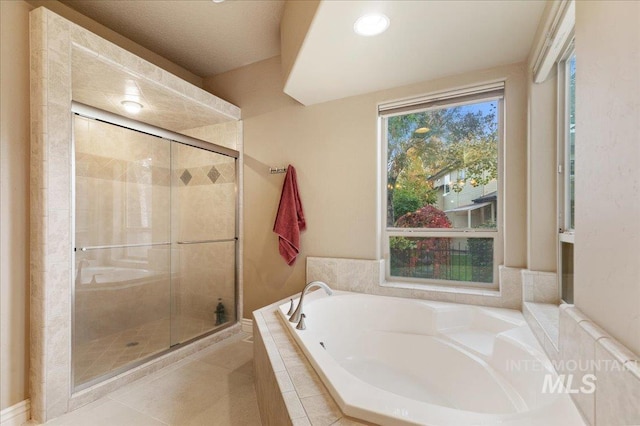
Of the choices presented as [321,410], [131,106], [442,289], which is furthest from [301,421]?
[131,106]

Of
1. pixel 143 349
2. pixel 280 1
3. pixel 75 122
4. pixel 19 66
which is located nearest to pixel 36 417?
pixel 143 349

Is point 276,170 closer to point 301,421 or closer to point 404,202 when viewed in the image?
point 404,202

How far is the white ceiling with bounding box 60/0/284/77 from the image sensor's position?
88.3 inches

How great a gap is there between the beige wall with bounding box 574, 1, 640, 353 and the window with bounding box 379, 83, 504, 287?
4.21 feet

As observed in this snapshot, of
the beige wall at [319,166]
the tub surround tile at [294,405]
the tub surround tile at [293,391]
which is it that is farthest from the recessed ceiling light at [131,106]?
the tub surround tile at [294,405]

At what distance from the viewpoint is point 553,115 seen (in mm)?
1852

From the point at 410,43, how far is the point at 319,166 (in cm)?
124

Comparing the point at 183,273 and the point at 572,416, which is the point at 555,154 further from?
the point at 183,273

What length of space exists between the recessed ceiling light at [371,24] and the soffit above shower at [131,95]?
1656 millimetres

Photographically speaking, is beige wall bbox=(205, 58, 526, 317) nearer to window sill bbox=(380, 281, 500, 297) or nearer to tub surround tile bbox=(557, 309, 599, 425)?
window sill bbox=(380, 281, 500, 297)

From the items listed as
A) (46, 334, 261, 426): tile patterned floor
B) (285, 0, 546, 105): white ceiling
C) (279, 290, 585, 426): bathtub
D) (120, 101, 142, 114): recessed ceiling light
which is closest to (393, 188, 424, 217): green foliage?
(279, 290, 585, 426): bathtub

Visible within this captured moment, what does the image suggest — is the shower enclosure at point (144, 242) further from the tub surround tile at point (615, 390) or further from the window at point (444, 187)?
the tub surround tile at point (615, 390)

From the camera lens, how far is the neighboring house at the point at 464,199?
7.44ft

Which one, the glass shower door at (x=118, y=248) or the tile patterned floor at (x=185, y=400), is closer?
the tile patterned floor at (x=185, y=400)
